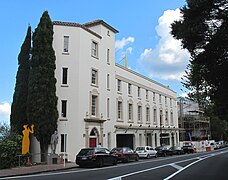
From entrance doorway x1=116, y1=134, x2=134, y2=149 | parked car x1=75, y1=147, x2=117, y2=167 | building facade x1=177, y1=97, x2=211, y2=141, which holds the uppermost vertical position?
building facade x1=177, y1=97, x2=211, y2=141

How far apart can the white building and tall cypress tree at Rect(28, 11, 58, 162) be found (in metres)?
1.59

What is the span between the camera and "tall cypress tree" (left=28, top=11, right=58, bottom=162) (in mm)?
28562

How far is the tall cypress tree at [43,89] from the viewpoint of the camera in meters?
28.6

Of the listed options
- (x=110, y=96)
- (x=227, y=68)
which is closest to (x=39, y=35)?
(x=110, y=96)

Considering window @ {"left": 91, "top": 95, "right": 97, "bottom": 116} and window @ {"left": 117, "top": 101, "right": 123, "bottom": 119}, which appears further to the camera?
window @ {"left": 117, "top": 101, "right": 123, "bottom": 119}

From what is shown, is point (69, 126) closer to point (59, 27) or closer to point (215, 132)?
point (59, 27)

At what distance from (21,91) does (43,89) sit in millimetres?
3195

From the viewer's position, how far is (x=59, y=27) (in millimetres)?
32375

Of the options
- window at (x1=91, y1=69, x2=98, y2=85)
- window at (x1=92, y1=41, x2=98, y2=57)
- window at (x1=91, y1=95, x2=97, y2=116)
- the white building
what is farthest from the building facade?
window at (x1=91, y1=95, x2=97, y2=116)

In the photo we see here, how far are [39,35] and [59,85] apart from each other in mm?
5150

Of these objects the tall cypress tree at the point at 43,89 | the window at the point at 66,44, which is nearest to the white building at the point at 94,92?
the window at the point at 66,44

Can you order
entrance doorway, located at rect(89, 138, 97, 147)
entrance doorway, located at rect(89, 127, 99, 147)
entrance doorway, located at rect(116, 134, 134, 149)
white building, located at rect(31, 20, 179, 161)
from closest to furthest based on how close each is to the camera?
white building, located at rect(31, 20, 179, 161), entrance doorway, located at rect(89, 138, 97, 147), entrance doorway, located at rect(89, 127, 99, 147), entrance doorway, located at rect(116, 134, 134, 149)

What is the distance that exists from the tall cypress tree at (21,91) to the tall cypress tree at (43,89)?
1.58 metres

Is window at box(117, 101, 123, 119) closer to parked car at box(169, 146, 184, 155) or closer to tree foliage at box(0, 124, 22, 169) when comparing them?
parked car at box(169, 146, 184, 155)
